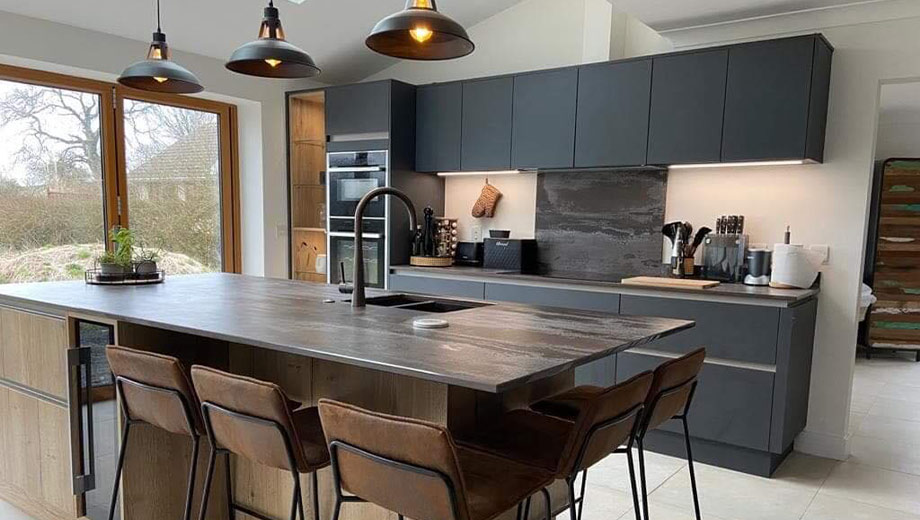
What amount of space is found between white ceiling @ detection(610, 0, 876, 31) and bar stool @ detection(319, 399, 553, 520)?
2.98 metres

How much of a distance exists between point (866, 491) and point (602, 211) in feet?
7.22

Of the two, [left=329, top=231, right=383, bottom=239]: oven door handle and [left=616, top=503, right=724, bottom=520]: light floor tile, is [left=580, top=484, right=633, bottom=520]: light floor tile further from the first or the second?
[left=329, top=231, right=383, bottom=239]: oven door handle

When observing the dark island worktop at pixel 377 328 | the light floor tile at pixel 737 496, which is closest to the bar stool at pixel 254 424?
the dark island worktop at pixel 377 328

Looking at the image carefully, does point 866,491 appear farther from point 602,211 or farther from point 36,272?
point 36,272

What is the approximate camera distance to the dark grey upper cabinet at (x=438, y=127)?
4.54m

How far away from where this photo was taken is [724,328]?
326cm

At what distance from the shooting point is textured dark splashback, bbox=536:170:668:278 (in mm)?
4109

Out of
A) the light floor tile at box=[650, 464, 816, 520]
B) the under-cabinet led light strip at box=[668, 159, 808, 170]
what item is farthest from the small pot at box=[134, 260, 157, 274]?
the under-cabinet led light strip at box=[668, 159, 808, 170]

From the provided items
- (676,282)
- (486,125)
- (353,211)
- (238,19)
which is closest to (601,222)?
(676,282)

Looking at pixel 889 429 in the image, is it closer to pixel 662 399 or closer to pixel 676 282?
pixel 676 282

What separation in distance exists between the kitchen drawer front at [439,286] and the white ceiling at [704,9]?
193 cm

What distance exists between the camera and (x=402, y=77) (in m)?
5.23

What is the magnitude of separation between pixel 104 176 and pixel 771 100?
13.8 feet

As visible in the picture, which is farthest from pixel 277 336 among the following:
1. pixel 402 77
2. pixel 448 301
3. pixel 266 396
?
pixel 402 77
